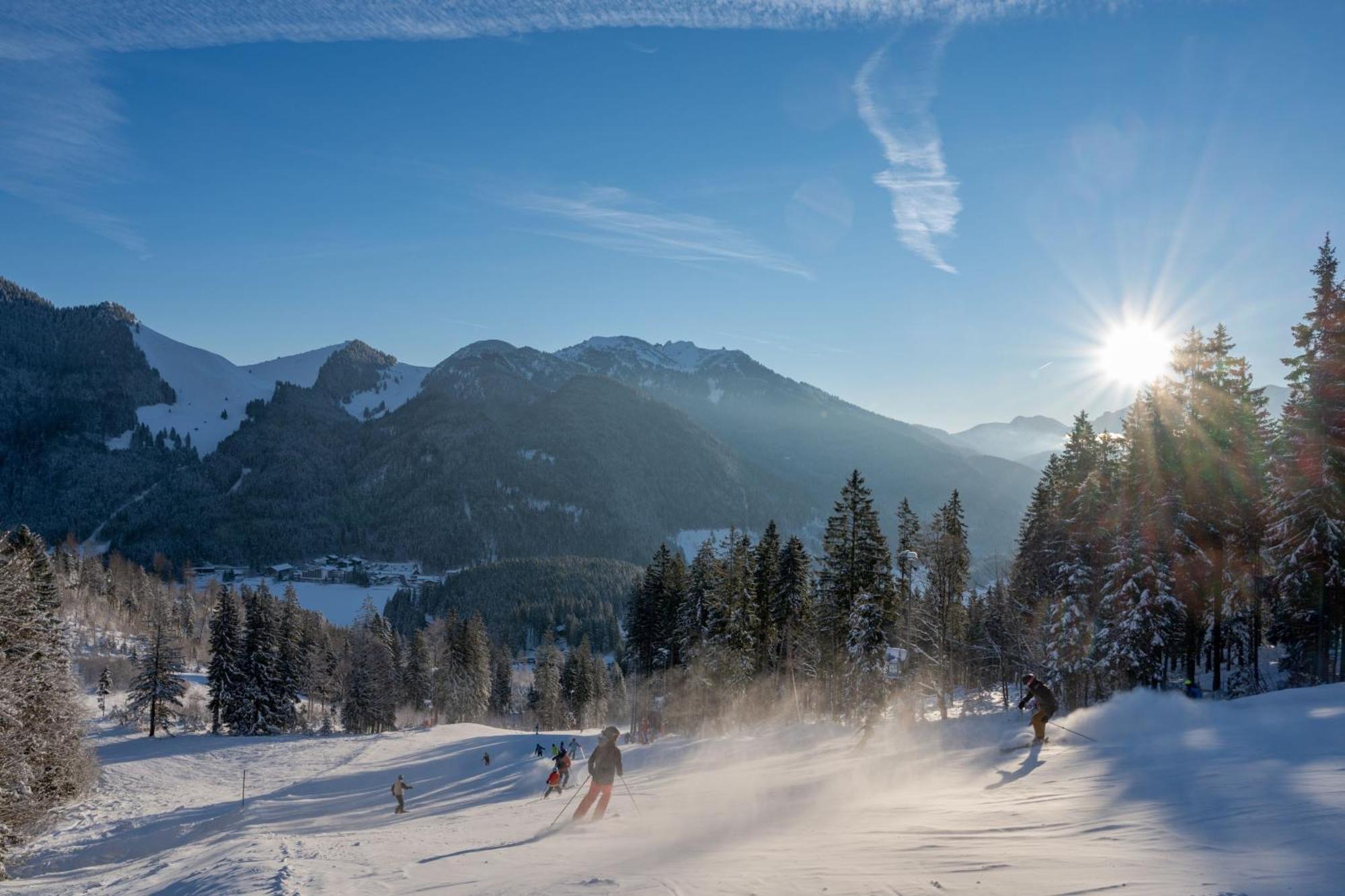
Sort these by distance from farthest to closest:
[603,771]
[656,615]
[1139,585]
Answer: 1. [656,615]
2. [1139,585]
3. [603,771]

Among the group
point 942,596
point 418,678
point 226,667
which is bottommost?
point 418,678

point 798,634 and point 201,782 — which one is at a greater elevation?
point 798,634

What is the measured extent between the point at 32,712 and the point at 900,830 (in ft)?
106

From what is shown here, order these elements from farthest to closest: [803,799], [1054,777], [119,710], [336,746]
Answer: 1. [119,710]
2. [336,746]
3. [803,799]
4. [1054,777]

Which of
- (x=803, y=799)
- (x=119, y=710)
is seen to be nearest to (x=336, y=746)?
(x=119, y=710)

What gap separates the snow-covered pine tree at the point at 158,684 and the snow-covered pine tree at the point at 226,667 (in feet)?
8.66

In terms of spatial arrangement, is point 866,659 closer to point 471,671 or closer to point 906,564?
point 906,564

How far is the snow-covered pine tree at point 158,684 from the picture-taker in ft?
197

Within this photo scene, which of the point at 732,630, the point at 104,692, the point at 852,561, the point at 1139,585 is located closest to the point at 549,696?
the point at 732,630

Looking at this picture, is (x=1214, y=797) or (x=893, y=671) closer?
(x=1214, y=797)

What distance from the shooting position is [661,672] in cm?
5534

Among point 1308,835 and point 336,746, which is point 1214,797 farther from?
point 336,746

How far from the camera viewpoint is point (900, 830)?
10.6m

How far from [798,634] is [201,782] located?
37.6m
